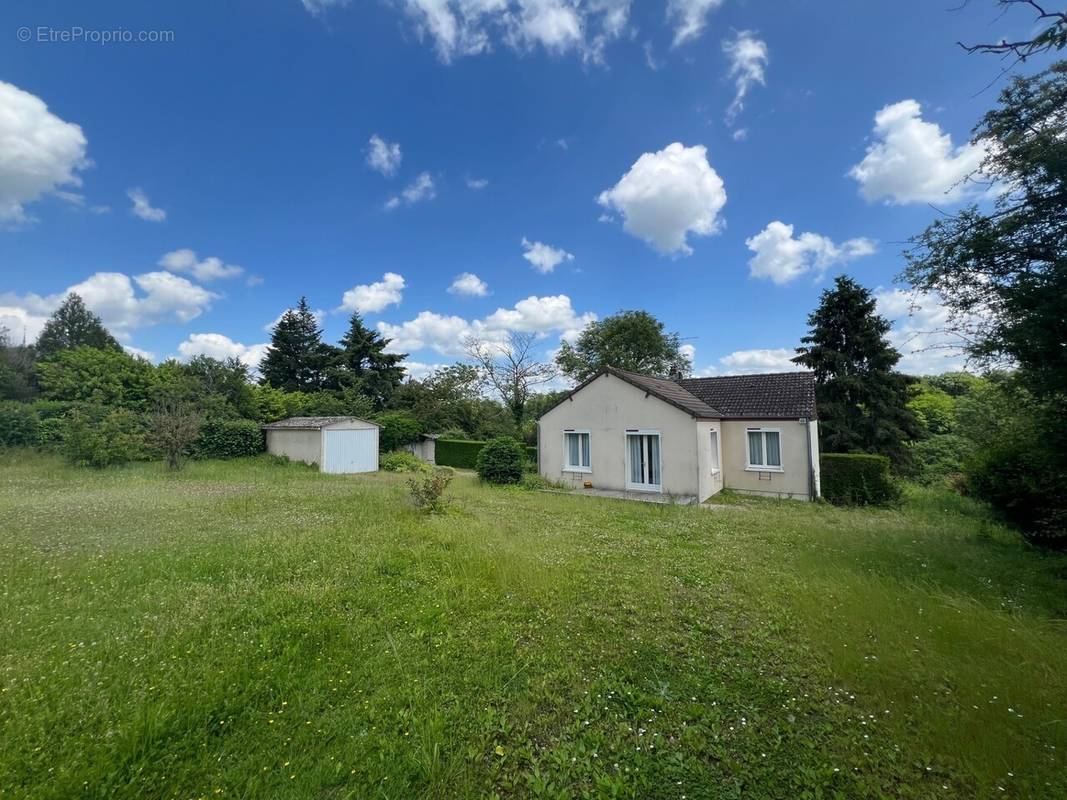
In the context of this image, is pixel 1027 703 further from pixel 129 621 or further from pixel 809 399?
pixel 809 399

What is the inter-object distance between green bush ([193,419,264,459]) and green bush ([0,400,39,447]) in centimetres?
626

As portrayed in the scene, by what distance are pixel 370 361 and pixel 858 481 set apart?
3415cm

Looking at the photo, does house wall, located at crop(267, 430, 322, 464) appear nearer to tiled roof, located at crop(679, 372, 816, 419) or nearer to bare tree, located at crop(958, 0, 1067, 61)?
tiled roof, located at crop(679, 372, 816, 419)

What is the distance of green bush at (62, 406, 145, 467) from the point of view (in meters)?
15.4

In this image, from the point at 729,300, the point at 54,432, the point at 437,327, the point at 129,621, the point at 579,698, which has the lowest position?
the point at 579,698

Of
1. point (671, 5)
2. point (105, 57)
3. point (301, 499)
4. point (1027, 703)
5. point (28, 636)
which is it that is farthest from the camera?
point (301, 499)

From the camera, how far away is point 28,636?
3.78 m

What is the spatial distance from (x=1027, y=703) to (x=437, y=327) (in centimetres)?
2913

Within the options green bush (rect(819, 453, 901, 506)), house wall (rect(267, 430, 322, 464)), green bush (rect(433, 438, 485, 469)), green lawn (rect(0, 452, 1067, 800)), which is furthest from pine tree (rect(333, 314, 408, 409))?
green bush (rect(819, 453, 901, 506))

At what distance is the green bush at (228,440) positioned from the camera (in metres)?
20.0

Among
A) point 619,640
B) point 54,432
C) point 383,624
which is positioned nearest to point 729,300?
point 619,640

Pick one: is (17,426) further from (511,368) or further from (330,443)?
(511,368)

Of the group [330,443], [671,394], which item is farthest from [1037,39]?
[330,443]

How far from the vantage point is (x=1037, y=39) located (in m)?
4.80
